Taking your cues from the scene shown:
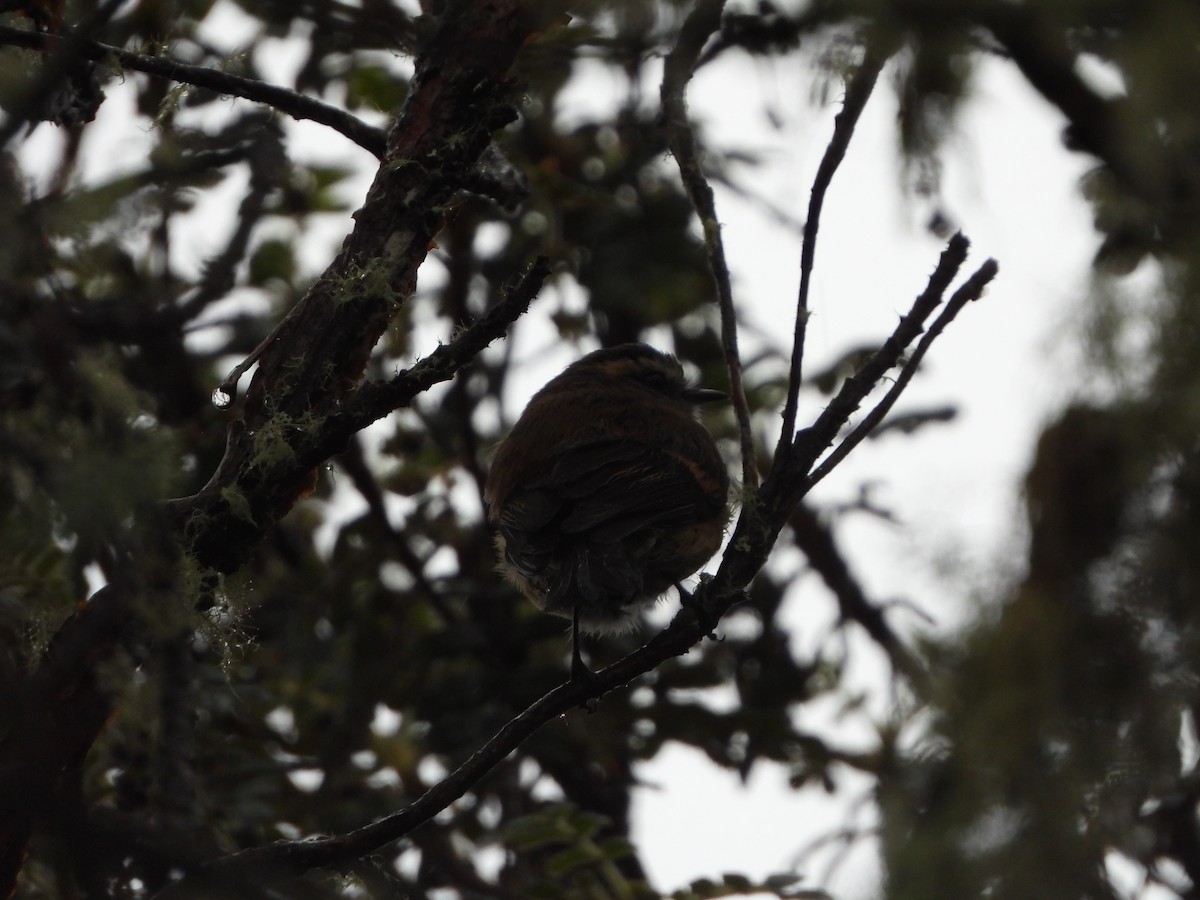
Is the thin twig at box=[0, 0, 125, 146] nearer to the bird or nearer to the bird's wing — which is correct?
the bird

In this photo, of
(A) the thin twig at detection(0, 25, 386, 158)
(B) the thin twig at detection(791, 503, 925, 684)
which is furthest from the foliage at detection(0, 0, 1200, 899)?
(B) the thin twig at detection(791, 503, 925, 684)

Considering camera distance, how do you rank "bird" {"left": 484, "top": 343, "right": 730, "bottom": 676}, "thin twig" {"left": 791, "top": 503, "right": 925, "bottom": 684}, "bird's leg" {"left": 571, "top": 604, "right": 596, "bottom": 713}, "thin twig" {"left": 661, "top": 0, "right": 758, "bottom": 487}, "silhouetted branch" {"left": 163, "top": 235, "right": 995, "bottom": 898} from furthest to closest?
"thin twig" {"left": 791, "top": 503, "right": 925, "bottom": 684}, "bird" {"left": 484, "top": 343, "right": 730, "bottom": 676}, "bird's leg" {"left": 571, "top": 604, "right": 596, "bottom": 713}, "thin twig" {"left": 661, "top": 0, "right": 758, "bottom": 487}, "silhouetted branch" {"left": 163, "top": 235, "right": 995, "bottom": 898}

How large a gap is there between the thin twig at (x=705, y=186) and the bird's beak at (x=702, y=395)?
2.52 meters

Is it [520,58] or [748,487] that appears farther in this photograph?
[520,58]

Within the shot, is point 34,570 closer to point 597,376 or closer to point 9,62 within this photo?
point 9,62

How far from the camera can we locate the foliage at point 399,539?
2.29 m

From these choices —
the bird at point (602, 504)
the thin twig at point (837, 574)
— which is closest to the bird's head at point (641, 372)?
the bird at point (602, 504)

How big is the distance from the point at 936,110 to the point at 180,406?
4.61 m

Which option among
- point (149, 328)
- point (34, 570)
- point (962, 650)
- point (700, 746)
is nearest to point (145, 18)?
point (149, 328)

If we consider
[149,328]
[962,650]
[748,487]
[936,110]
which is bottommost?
[962,650]

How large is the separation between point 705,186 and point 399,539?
2867 mm

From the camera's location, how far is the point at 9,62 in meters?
3.59

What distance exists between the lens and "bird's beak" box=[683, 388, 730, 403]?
6227mm

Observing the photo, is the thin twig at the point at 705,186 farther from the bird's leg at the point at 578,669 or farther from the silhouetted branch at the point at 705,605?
the bird's leg at the point at 578,669
